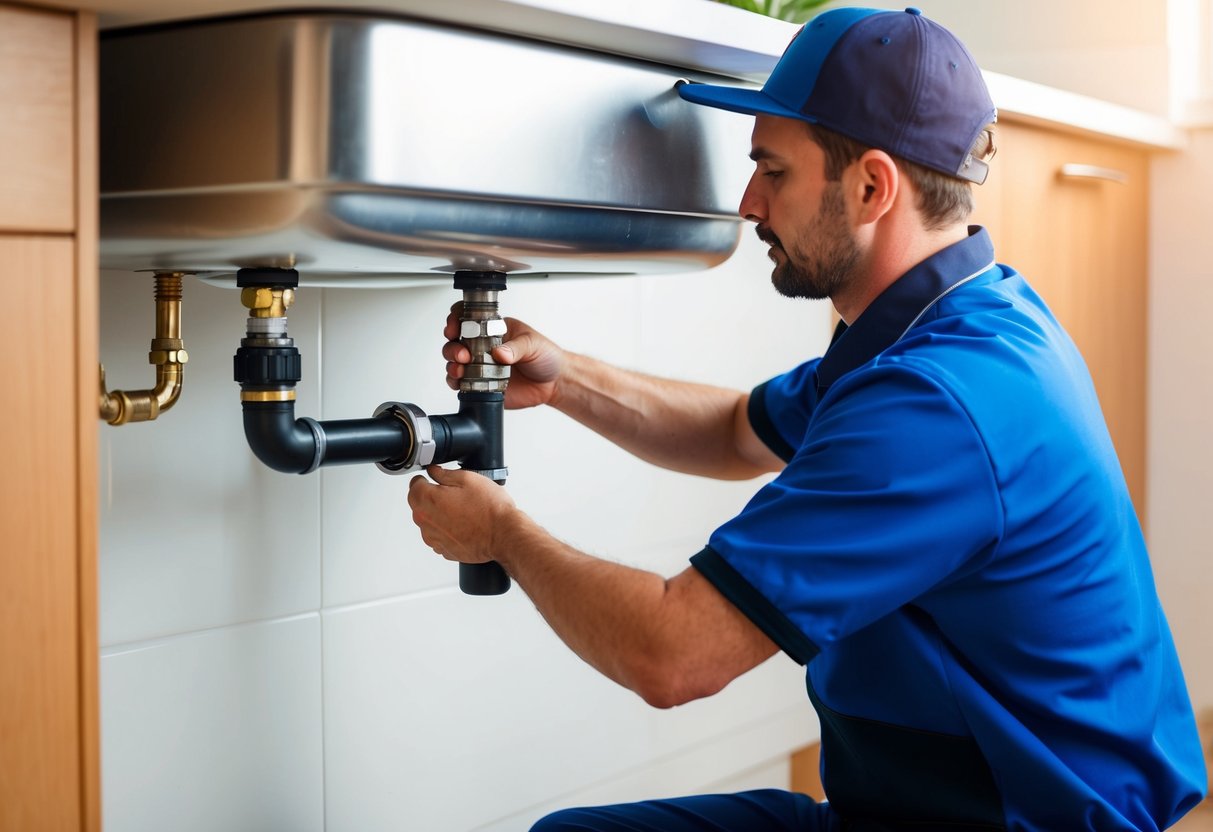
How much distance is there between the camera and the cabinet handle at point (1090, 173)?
5.33 ft

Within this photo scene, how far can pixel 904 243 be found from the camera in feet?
3.18

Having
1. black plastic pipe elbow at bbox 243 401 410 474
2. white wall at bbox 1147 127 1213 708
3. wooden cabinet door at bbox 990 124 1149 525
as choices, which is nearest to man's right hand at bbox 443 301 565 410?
black plastic pipe elbow at bbox 243 401 410 474

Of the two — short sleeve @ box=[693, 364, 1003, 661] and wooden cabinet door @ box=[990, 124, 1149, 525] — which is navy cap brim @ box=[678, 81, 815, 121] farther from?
wooden cabinet door @ box=[990, 124, 1149, 525]

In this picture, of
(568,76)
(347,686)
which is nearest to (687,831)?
(347,686)

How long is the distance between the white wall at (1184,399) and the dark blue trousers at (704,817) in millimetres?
1099

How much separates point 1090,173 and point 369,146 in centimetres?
123

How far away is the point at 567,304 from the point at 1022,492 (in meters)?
0.64

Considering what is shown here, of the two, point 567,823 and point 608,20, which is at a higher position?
point 608,20

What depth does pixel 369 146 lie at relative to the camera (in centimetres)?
69

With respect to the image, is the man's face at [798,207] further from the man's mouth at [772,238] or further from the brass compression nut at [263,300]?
the brass compression nut at [263,300]

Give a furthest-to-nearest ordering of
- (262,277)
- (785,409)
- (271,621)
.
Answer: (785,409) < (271,621) < (262,277)

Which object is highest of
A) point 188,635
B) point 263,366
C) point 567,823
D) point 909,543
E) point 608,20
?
point 608,20

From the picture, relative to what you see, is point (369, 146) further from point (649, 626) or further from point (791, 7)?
point (791, 7)

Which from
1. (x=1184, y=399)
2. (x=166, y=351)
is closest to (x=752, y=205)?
(x=166, y=351)
